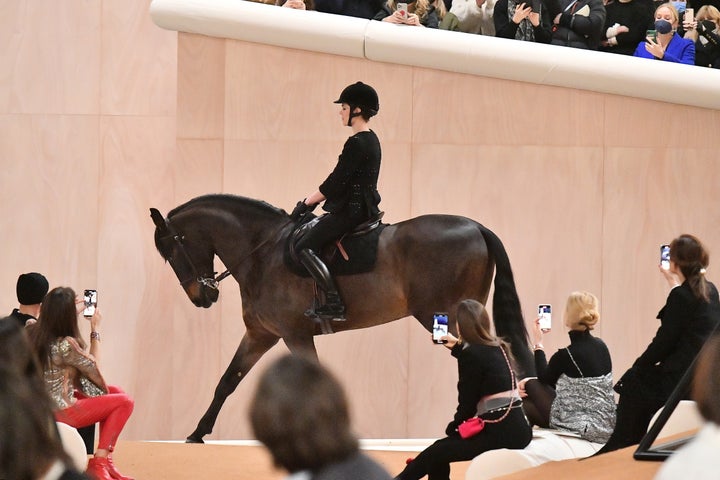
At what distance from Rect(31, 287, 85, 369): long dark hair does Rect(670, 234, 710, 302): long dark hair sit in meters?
3.27

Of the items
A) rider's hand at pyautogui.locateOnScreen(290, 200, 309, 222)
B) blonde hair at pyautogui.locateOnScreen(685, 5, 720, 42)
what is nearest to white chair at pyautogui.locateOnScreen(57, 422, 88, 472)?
rider's hand at pyautogui.locateOnScreen(290, 200, 309, 222)

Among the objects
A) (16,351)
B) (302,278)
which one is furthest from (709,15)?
(16,351)

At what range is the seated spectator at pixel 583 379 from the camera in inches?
245

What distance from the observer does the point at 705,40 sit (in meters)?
9.86

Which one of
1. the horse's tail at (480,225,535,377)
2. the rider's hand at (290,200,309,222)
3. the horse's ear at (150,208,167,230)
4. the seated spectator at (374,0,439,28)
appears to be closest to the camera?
the horse's tail at (480,225,535,377)

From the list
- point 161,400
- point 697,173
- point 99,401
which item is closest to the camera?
point 99,401

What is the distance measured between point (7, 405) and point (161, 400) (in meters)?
8.21

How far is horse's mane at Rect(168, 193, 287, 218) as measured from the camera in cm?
831

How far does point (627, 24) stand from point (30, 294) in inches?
222

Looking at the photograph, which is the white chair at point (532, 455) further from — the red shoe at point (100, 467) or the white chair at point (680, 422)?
the red shoe at point (100, 467)

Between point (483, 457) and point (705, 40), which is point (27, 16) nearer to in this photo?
point (705, 40)

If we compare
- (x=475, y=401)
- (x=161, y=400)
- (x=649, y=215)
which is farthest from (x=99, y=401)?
(x=649, y=215)

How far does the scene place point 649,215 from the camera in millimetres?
9633

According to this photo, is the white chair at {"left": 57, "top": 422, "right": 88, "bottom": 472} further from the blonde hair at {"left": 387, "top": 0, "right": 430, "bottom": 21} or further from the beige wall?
the blonde hair at {"left": 387, "top": 0, "right": 430, "bottom": 21}
